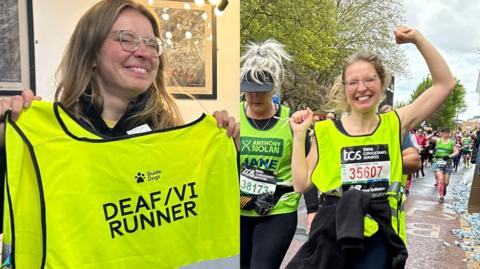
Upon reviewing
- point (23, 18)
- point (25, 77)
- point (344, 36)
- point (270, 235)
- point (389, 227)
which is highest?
point (344, 36)

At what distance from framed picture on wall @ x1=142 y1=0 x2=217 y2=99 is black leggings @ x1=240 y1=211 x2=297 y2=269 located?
2.81 ft

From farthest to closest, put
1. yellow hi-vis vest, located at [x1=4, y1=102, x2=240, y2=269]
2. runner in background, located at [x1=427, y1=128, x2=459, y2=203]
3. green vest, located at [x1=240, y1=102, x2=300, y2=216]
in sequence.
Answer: runner in background, located at [x1=427, y1=128, x2=459, y2=203], green vest, located at [x1=240, y1=102, x2=300, y2=216], yellow hi-vis vest, located at [x1=4, y1=102, x2=240, y2=269]

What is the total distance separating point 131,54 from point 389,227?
1.48m

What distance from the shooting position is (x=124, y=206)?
50.9 inches

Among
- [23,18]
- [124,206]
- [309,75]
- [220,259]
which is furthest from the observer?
[309,75]

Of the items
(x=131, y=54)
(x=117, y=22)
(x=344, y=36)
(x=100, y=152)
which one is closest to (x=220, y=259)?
(x=100, y=152)

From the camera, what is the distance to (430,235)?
622 cm

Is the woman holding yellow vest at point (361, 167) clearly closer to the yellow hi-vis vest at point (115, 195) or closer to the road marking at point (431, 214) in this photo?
the yellow hi-vis vest at point (115, 195)

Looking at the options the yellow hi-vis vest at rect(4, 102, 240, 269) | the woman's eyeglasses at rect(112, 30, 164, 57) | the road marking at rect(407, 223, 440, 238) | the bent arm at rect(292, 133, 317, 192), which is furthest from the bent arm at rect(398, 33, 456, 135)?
the road marking at rect(407, 223, 440, 238)

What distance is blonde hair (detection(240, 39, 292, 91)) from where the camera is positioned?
261cm

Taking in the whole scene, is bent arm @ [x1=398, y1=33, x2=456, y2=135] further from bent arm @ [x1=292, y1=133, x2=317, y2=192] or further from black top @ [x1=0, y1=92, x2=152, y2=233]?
black top @ [x1=0, y1=92, x2=152, y2=233]

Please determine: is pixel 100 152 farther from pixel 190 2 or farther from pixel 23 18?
pixel 190 2

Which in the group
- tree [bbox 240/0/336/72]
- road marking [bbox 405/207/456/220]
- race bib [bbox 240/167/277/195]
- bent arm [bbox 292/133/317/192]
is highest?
tree [bbox 240/0/336/72]

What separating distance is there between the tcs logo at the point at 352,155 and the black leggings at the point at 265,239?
2.02 feet
